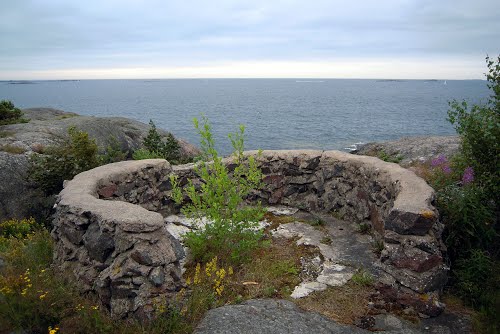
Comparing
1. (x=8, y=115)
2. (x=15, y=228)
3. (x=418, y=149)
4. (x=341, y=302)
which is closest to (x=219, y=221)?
(x=341, y=302)

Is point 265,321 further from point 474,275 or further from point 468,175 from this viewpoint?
point 468,175

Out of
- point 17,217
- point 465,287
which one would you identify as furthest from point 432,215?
point 17,217

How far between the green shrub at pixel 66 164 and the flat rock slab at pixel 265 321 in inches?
301

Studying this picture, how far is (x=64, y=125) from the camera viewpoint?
17812 mm

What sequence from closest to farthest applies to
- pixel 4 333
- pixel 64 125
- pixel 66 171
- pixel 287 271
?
pixel 4 333, pixel 287 271, pixel 66 171, pixel 64 125

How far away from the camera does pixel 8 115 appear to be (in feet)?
61.9

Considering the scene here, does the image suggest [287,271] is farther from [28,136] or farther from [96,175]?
[28,136]

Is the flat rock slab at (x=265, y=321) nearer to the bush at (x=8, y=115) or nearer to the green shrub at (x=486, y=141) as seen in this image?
the green shrub at (x=486, y=141)

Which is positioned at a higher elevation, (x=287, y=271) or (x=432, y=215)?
(x=432, y=215)

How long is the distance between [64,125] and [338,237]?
45.5ft

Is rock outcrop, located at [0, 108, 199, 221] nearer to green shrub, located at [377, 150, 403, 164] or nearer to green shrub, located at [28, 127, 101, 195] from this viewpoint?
green shrub, located at [28, 127, 101, 195]

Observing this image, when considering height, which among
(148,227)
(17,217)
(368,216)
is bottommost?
(17,217)

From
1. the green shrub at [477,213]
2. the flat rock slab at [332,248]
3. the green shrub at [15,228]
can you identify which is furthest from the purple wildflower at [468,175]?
the green shrub at [15,228]

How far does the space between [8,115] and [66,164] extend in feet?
31.9
